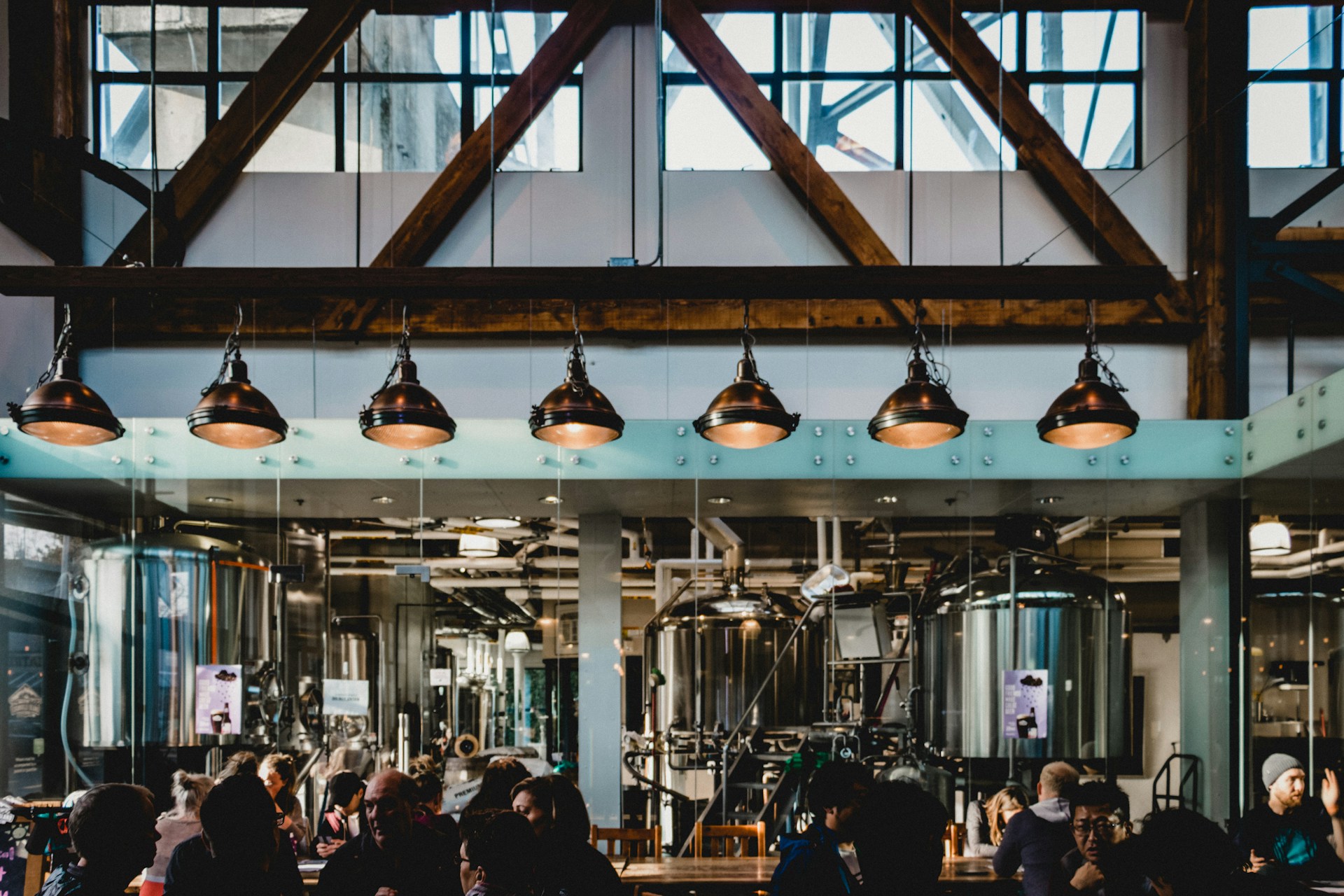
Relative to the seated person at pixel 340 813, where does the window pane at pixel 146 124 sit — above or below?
above

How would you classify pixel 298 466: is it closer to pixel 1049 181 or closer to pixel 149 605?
pixel 149 605

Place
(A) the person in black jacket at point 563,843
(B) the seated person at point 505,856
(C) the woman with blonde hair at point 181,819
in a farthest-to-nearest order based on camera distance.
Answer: (C) the woman with blonde hair at point 181,819 < (A) the person in black jacket at point 563,843 < (B) the seated person at point 505,856

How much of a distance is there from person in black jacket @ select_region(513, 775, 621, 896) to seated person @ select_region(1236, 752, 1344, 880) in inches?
139

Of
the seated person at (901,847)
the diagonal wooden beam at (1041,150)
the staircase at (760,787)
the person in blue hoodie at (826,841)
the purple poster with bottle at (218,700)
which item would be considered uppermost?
the diagonal wooden beam at (1041,150)

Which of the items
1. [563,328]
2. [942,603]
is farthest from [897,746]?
[563,328]

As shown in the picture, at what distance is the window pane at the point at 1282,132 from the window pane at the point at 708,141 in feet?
11.7

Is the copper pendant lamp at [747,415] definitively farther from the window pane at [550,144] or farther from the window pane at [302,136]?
the window pane at [302,136]

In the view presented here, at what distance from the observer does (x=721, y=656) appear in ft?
26.8

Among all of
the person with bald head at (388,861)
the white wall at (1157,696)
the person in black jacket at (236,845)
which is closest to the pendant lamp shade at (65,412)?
the person with bald head at (388,861)

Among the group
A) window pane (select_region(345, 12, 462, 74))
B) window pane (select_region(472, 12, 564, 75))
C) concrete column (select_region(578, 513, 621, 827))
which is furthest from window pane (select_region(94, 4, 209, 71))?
concrete column (select_region(578, 513, 621, 827))

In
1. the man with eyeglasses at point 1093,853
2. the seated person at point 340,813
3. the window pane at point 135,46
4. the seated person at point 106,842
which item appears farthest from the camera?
the window pane at point 135,46

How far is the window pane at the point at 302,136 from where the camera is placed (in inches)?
321

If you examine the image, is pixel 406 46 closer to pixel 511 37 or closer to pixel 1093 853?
pixel 511 37

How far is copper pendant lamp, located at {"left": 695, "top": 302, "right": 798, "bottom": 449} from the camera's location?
4.93 m
